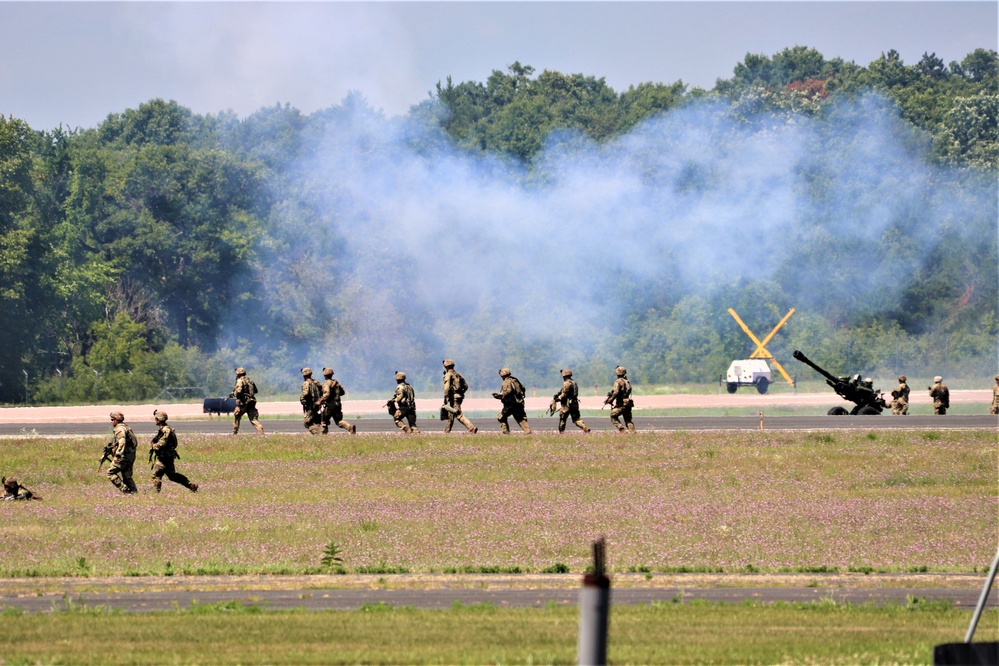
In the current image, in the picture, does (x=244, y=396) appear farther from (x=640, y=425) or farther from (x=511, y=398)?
(x=640, y=425)

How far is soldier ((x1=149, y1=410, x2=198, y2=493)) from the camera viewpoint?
2556 cm

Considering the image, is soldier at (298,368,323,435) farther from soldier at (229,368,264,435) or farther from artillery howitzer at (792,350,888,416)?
artillery howitzer at (792,350,888,416)

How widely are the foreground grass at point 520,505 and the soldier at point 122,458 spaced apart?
298mm

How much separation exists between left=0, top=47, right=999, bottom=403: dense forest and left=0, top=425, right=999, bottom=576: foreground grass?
3553cm

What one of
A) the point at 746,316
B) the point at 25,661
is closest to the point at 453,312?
the point at 746,316

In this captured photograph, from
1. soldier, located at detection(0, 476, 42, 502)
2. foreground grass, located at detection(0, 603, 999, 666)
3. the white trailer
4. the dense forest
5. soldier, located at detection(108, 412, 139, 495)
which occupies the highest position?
the dense forest

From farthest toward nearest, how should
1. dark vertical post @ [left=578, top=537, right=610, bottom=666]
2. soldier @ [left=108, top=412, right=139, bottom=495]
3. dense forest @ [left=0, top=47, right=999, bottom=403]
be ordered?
1. dense forest @ [left=0, top=47, right=999, bottom=403]
2. soldier @ [left=108, top=412, right=139, bottom=495]
3. dark vertical post @ [left=578, top=537, right=610, bottom=666]

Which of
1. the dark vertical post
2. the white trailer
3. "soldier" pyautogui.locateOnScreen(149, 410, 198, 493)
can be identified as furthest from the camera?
the white trailer

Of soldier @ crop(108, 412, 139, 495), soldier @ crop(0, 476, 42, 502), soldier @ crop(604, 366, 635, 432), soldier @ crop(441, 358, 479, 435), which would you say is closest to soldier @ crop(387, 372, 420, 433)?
soldier @ crop(441, 358, 479, 435)

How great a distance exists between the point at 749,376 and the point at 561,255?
1144cm

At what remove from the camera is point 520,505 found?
2409 cm

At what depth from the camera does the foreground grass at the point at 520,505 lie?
64.5ft

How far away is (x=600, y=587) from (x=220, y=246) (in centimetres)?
7329

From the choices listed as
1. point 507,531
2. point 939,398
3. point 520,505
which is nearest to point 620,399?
point 520,505
